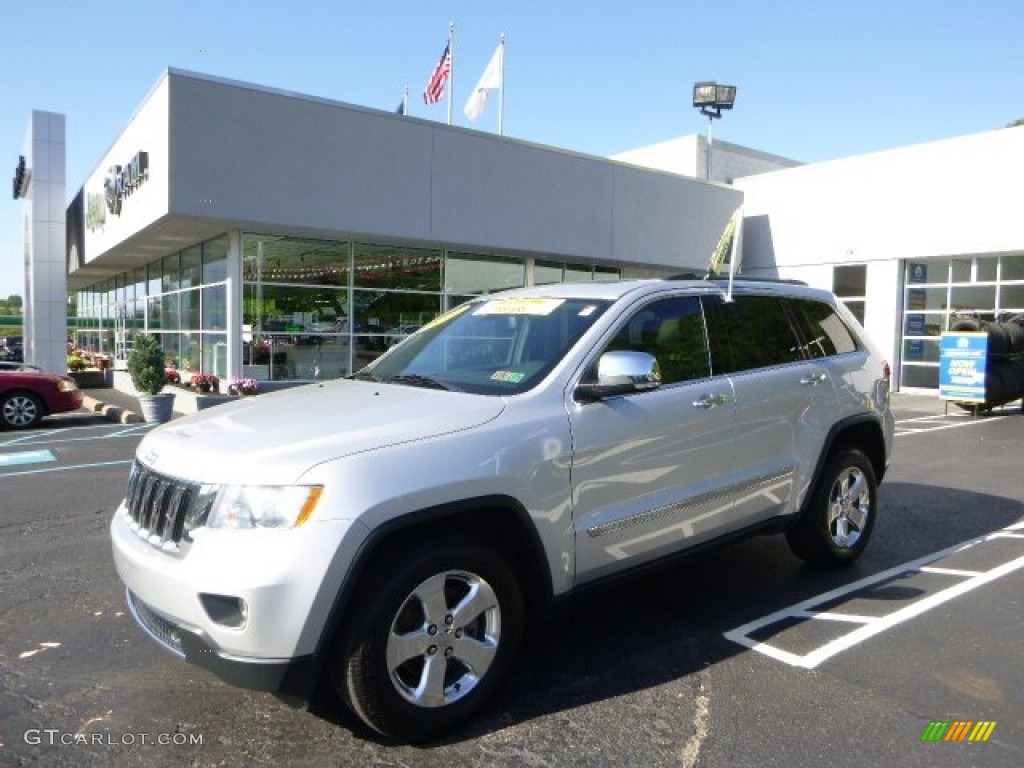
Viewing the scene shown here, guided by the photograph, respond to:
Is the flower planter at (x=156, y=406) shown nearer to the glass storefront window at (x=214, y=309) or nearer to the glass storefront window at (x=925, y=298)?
the glass storefront window at (x=214, y=309)

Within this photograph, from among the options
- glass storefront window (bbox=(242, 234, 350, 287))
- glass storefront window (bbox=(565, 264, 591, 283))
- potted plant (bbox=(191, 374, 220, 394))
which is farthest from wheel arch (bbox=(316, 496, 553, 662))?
glass storefront window (bbox=(565, 264, 591, 283))

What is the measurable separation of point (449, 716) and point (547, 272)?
17.4 metres

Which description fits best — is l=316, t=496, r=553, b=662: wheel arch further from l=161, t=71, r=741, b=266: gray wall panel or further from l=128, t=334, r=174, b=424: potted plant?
l=161, t=71, r=741, b=266: gray wall panel

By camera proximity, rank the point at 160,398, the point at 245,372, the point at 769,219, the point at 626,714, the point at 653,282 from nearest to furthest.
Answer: the point at 626,714, the point at 653,282, the point at 160,398, the point at 245,372, the point at 769,219

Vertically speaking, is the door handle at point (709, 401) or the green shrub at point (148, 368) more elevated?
the door handle at point (709, 401)

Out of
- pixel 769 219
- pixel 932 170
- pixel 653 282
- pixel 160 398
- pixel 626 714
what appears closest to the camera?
pixel 626 714

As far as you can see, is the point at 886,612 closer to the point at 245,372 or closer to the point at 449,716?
the point at 449,716

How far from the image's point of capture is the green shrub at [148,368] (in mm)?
13703

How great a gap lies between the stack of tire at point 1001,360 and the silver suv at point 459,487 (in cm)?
1146

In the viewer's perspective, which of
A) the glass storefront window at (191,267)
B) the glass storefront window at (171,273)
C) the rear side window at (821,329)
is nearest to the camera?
the rear side window at (821,329)

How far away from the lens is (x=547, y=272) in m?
20.0

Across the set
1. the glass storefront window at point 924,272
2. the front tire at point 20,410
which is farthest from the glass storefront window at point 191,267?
the glass storefront window at point 924,272

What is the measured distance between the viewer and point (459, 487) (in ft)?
10.0

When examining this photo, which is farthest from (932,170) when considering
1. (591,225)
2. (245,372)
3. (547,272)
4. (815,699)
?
(815,699)
